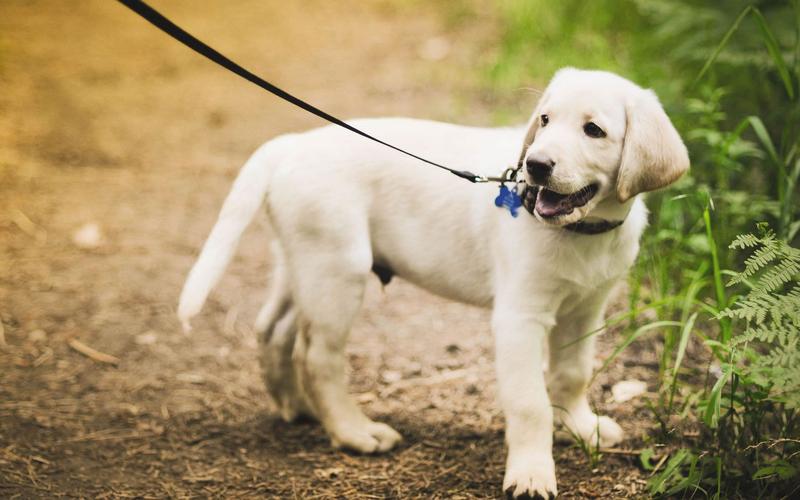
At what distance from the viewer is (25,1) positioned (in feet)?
33.8

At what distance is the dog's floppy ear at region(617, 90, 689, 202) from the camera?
2.40 meters

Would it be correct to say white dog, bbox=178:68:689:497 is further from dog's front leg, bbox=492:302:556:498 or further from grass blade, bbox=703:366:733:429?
grass blade, bbox=703:366:733:429

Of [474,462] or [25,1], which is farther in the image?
[25,1]

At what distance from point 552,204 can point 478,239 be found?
→ 0.48 m

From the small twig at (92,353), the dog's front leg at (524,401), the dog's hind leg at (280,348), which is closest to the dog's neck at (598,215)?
the dog's front leg at (524,401)

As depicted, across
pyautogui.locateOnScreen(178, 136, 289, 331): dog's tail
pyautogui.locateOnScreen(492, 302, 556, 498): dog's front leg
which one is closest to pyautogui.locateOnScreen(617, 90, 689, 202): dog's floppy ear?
pyautogui.locateOnScreen(492, 302, 556, 498): dog's front leg

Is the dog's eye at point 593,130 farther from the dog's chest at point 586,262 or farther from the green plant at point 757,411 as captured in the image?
the green plant at point 757,411

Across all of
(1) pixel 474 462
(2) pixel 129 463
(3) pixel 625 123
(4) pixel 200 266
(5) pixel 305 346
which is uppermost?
(3) pixel 625 123

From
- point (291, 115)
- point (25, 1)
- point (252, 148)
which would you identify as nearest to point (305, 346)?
point (252, 148)

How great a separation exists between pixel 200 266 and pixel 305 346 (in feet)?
1.84

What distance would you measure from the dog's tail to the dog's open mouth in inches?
41.4

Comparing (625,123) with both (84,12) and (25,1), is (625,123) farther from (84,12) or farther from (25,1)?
(25,1)

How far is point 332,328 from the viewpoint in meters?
2.91

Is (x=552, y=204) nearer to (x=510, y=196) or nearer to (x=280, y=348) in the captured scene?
(x=510, y=196)
